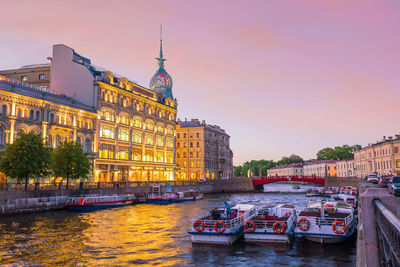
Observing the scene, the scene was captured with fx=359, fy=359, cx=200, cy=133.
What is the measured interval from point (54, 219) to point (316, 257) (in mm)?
28023

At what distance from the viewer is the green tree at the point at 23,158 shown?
44.7 meters

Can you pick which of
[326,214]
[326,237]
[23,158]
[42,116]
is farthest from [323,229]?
[42,116]

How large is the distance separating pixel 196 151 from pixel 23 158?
69935 millimetres

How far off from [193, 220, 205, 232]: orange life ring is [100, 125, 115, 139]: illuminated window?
50.7m

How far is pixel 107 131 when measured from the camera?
241 feet

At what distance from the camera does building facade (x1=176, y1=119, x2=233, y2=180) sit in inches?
4358

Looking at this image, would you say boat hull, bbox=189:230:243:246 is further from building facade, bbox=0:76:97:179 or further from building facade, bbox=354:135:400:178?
building facade, bbox=354:135:400:178

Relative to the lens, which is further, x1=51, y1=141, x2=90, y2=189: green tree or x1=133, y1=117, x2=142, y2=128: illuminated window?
x1=133, y1=117, x2=142, y2=128: illuminated window

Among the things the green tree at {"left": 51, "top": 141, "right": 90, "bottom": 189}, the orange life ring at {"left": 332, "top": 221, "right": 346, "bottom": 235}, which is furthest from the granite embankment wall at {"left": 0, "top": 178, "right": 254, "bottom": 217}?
the orange life ring at {"left": 332, "top": 221, "right": 346, "bottom": 235}

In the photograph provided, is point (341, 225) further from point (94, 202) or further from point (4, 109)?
point (4, 109)

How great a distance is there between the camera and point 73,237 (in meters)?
27.4

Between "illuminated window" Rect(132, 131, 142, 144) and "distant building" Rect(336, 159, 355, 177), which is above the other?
"illuminated window" Rect(132, 131, 142, 144)

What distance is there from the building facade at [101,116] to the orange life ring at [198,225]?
39016mm

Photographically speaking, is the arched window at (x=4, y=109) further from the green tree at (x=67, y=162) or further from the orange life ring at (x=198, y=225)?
the orange life ring at (x=198, y=225)
